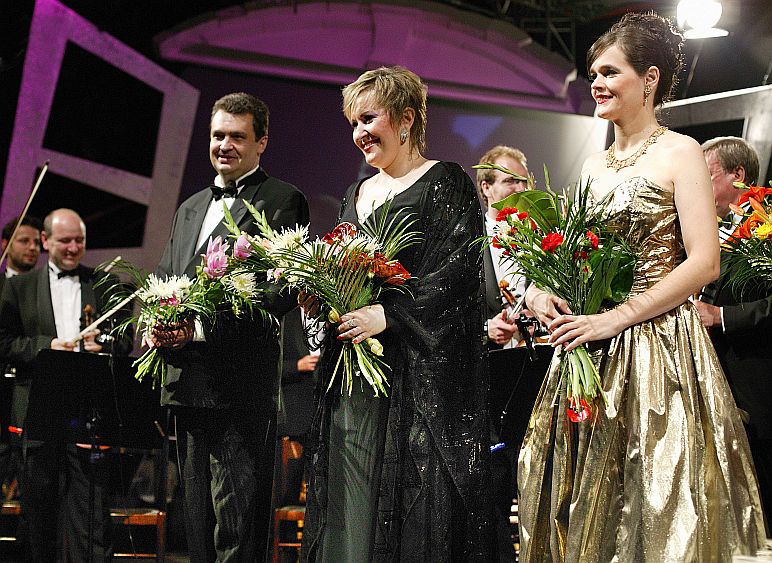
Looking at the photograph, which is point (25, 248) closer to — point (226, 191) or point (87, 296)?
point (87, 296)

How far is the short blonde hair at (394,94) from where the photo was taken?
298 cm

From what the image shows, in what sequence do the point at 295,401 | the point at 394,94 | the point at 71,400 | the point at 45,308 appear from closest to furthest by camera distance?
1. the point at 394,94
2. the point at 295,401
3. the point at 71,400
4. the point at 45,308

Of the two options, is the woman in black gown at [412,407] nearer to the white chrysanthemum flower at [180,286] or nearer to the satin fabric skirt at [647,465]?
the satin fabric skirt at [647,465]

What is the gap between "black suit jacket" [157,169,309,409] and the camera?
3.37 m

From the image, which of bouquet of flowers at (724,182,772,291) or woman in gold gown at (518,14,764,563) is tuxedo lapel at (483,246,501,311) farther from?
woman in gold gown at (518,14,764,563)

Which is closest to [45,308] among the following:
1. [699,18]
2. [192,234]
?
[192,234]

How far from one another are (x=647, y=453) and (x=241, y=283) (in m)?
1.48

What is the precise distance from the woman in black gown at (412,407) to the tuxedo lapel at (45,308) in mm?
2562

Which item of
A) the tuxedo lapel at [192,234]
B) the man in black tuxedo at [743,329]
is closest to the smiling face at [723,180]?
the man in black tuxedo at [743,329]

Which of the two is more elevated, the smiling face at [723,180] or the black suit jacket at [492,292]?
the smiling face at [723,180]

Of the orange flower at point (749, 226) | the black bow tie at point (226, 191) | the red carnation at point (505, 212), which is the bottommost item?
the red carnation at point (505, 212)

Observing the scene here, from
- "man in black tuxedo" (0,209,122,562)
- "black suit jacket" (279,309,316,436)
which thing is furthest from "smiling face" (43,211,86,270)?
"black suit jacket" (279,309,316,436)

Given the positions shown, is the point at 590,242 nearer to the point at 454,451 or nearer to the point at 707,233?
the point at 707,233

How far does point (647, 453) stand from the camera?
7.97ft
